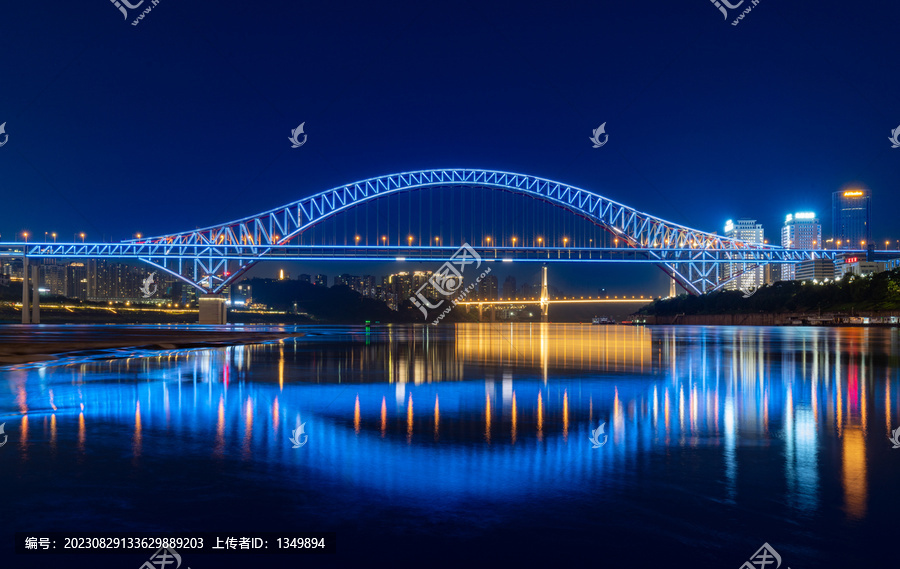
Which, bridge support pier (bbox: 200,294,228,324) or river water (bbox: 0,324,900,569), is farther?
bridge support pier (bbox: 200,294,228,324)

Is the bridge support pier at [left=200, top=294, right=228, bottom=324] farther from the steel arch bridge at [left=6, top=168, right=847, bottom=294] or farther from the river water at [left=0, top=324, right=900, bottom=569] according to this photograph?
the river water at [left=0, top=324, right=900, bottom=569]

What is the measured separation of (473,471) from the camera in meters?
6.22

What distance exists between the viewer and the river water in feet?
14.5

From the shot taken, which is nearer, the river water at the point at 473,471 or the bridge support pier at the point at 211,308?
the river water at the point at 473,471

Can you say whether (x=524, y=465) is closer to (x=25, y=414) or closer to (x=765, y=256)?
(x=25, y=414)

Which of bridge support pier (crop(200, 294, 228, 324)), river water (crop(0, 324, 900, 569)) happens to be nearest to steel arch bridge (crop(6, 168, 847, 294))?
bridge support pier (crop(200, 294, 228, 324))

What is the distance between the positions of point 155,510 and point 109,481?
1050 millimetres

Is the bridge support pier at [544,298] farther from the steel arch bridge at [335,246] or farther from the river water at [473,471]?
the river water at [473,471]

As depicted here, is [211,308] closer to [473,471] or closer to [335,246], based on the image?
[335,246]

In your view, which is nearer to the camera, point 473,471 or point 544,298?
point 473,471

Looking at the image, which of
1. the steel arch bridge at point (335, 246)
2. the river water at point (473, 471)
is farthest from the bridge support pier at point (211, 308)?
the river water at point (473, 471)

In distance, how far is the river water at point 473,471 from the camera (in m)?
4.43

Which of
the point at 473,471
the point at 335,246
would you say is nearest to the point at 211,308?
the point at 335,246

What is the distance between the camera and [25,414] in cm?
950
